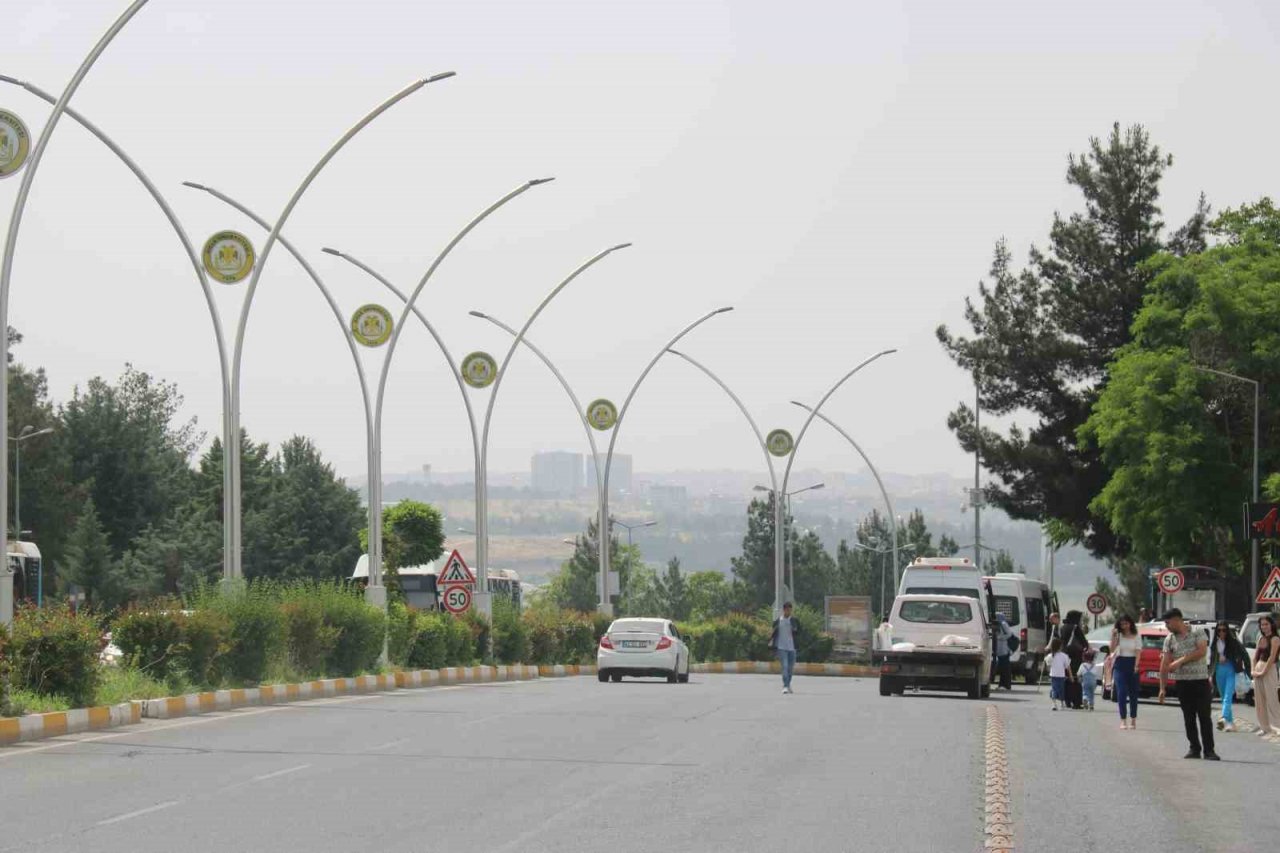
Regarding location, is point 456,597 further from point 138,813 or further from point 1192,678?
point 138,813

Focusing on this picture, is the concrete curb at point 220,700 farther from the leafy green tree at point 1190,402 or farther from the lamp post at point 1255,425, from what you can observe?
the lamp post at point 1255,425

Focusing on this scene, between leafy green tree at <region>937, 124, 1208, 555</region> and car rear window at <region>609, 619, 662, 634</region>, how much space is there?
986 inches

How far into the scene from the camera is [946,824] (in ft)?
42.4

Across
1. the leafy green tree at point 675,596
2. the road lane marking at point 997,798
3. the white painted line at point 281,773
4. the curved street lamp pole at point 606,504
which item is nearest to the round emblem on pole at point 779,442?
the curved street lamp pole at point 606,504

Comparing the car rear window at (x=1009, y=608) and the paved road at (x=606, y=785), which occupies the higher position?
the car rear window at (x=1009, y=608)

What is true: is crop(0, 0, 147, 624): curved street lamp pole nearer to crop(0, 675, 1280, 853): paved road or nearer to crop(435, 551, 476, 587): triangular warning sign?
crop(0, 675, 1280, 853): paved road

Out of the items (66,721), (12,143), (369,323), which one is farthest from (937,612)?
(12,143)

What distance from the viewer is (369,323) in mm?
38031

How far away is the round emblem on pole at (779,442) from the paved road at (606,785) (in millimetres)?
37653

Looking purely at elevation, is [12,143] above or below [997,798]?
above

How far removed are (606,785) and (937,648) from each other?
64.6 ft

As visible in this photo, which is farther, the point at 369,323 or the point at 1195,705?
the point at 369,323

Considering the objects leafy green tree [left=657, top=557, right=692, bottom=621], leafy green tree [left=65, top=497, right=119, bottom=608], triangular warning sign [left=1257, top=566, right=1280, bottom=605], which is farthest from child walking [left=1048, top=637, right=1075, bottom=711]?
leafy green tree [left=657, top=557, right=692, bottom=621]

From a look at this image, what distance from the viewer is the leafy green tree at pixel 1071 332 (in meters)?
62.5
